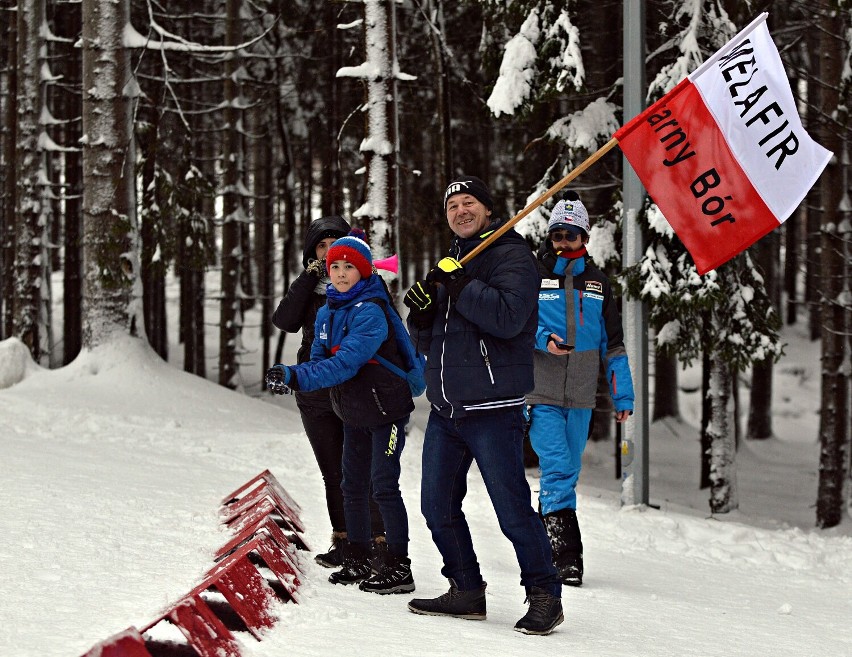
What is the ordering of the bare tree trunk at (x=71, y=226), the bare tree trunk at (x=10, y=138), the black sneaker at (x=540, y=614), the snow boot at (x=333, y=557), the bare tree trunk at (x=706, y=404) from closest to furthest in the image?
the black sneaker at (x=540, y=614) < the snow boot at (x=333, y=557) < the bare tree trunk at (x=706, y=404) < the bare tree trunk at (x=10, y=138) < the bare tree trunk at (x=71, y=226)

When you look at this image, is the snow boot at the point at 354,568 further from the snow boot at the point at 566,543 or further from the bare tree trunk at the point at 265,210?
the bare tree trunk at the point at 265,210

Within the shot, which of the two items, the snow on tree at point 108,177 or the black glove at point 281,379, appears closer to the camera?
the black glove at point 281,379

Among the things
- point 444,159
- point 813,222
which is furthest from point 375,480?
point 813,222

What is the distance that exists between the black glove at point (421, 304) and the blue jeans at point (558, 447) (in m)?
1.67

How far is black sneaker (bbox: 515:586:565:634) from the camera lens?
4.34 m

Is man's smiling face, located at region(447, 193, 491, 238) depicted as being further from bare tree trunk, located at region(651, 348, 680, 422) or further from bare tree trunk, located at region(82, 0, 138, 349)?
bare tree trunk, located at region(651, 348, 680, 422)

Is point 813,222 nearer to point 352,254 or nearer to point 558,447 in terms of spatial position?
point 558,447

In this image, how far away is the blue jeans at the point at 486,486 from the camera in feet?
14.3

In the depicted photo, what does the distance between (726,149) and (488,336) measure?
2169 millimetres

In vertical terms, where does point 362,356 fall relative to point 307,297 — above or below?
below

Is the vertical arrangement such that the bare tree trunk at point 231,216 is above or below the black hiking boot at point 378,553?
above

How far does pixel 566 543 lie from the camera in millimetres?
5910

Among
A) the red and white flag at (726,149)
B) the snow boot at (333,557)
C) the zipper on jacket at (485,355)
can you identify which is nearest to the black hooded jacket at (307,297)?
the snow boot at (333,557)

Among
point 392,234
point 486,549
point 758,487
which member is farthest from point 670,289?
point 758,487
